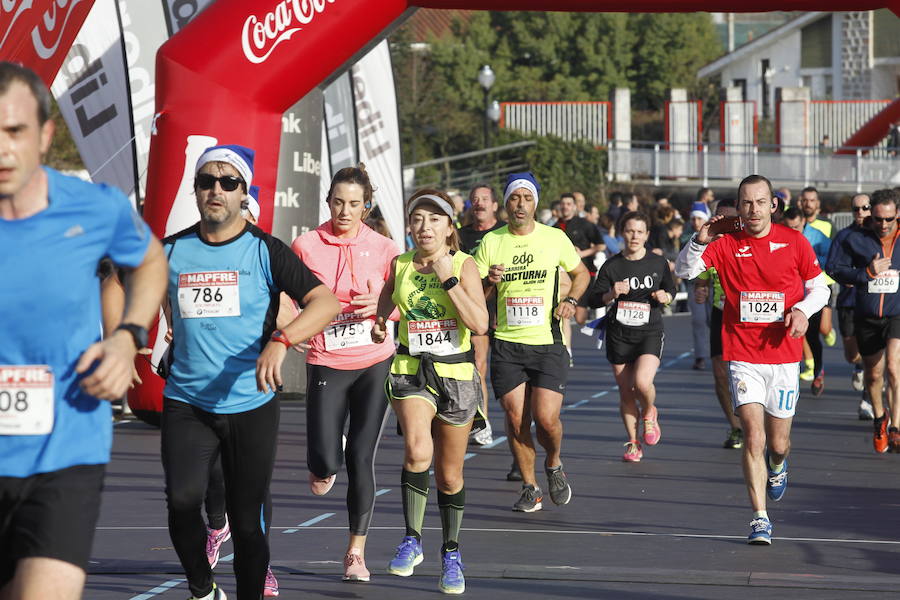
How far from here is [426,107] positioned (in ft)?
164

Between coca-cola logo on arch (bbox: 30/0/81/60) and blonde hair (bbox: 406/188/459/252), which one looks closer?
blonde hair (bbox: 406/188/459/252)

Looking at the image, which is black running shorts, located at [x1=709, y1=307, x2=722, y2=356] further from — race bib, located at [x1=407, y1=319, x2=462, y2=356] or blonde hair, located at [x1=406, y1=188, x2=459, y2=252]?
race bib, located at [x1=407, y1=319, x2=462, y2=356]

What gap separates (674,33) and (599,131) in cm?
1864

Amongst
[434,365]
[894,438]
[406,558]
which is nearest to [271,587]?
[406,558]

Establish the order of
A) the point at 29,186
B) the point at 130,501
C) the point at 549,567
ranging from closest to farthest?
1. the point at 29,186
2. the point at 549,567
3. the point at 130,501

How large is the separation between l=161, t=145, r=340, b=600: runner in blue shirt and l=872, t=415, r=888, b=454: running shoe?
7.03 metres

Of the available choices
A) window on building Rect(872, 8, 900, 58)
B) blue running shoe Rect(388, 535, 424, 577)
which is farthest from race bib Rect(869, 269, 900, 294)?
window on building Rect(872, 8, 900, 58)

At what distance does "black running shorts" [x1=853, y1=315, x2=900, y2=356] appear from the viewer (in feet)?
39.8

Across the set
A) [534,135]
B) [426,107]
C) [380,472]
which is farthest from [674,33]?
[380,472]

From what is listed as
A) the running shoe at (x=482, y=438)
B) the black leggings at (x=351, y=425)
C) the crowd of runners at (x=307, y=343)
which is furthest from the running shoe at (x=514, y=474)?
the black leggings at (x=351, y=425)

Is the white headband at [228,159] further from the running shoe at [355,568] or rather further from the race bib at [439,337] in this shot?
the running shoe at [355,568]

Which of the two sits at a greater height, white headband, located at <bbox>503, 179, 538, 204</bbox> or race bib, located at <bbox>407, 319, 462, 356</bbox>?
white headband, located at <bbox>503, 179, 538, 204</bbox>

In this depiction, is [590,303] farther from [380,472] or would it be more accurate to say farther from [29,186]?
[29,186]

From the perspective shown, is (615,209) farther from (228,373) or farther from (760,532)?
(228,373)
